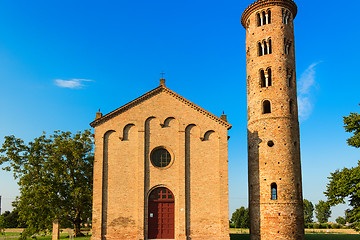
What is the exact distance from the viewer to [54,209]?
3039 centimetres

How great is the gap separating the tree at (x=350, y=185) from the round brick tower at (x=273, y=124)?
161 inches

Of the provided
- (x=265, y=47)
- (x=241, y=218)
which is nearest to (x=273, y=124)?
(x=265, y=47)

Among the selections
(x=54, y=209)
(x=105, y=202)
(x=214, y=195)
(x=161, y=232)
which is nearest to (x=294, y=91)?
(x=214, y=195)

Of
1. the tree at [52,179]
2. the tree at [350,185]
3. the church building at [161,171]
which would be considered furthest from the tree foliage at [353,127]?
the tree at [52,179]

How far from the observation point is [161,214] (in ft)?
82.7

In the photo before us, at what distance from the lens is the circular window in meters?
26.0

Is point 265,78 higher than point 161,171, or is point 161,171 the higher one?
point 265,78

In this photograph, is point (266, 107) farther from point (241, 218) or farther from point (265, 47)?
point (241, 218)

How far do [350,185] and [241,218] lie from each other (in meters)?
48.0

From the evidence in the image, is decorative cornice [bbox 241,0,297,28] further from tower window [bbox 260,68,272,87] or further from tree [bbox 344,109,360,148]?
tree [bbox 344,109,360,148]

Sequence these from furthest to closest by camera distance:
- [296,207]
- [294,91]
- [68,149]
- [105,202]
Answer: [68,149] → [294,91] → [296,207] → [105,202]

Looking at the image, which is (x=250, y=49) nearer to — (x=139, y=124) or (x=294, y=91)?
(x=294, y=91)

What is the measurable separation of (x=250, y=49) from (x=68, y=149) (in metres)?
20.1

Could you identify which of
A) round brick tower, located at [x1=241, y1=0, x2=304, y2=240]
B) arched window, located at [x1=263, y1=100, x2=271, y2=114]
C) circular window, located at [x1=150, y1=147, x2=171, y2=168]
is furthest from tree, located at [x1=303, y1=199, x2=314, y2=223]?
circular window, located at [x1=150, y1=147, x2=171, y2=168]
